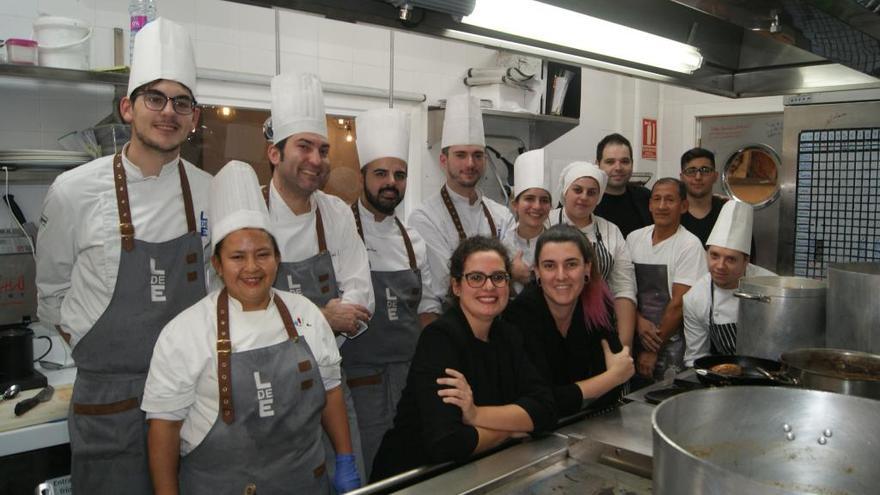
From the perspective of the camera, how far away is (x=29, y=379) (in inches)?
95.7

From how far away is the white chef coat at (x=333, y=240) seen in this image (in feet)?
7.22

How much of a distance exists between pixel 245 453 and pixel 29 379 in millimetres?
1246

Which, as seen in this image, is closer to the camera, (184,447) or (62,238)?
(184,447)

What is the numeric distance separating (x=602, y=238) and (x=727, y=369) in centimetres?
152

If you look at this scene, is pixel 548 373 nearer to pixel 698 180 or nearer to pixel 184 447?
pixel 184 447

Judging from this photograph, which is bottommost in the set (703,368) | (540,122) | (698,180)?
(703,368)

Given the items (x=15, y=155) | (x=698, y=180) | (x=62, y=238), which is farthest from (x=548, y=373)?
(x=15, y=155)

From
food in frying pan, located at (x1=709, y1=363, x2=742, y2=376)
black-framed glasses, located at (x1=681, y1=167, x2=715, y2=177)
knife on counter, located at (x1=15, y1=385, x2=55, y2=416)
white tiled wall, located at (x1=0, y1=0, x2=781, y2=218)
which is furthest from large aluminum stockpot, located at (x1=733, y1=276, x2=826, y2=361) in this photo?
knife on counter, located at (x1=15, y1=385, x2=55, y2=416)

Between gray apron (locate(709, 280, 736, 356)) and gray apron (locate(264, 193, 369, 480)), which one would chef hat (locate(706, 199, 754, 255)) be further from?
gray apron (locate(264, 193, 369, 480))

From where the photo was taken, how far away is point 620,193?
3715 mm

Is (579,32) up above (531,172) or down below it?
above

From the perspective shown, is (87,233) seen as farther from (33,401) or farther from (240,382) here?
(33,401)

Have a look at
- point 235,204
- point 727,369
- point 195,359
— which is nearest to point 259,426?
point 195,359

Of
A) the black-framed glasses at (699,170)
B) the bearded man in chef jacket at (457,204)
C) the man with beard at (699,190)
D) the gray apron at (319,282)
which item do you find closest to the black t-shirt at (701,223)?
the man with beard at (699,190)
